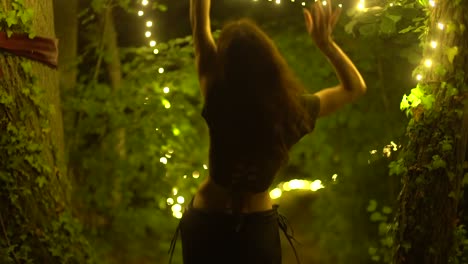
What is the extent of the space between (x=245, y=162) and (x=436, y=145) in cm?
110

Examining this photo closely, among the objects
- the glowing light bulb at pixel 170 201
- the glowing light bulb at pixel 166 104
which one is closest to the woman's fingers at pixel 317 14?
the glowing light bulb at pixel 166 104

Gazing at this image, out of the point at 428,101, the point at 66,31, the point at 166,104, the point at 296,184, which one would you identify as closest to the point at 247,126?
the point at 428,101

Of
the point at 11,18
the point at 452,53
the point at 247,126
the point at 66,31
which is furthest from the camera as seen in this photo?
the point at 66,31

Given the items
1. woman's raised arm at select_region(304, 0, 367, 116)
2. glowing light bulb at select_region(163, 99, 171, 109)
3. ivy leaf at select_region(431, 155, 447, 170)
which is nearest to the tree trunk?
glowing light bulb at select_region(163, 99, 171, 109)

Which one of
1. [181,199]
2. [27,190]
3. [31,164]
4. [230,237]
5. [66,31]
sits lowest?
[181,199]

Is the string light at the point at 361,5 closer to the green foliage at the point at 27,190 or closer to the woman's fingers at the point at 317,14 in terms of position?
the woman's fingers at the point at 317,14

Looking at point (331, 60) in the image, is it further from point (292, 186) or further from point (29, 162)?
point (292, 186)

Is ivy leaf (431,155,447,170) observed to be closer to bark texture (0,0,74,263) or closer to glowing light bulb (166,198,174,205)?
bark texture (0,0,74,263)

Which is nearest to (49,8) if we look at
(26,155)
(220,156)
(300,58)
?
(26,155)

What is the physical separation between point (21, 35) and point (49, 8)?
462 mm

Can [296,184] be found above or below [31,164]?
below

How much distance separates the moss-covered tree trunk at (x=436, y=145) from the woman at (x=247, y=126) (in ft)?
1.66

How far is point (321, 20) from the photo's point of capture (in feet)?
A: 9.35

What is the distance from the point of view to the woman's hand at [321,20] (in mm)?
2832
